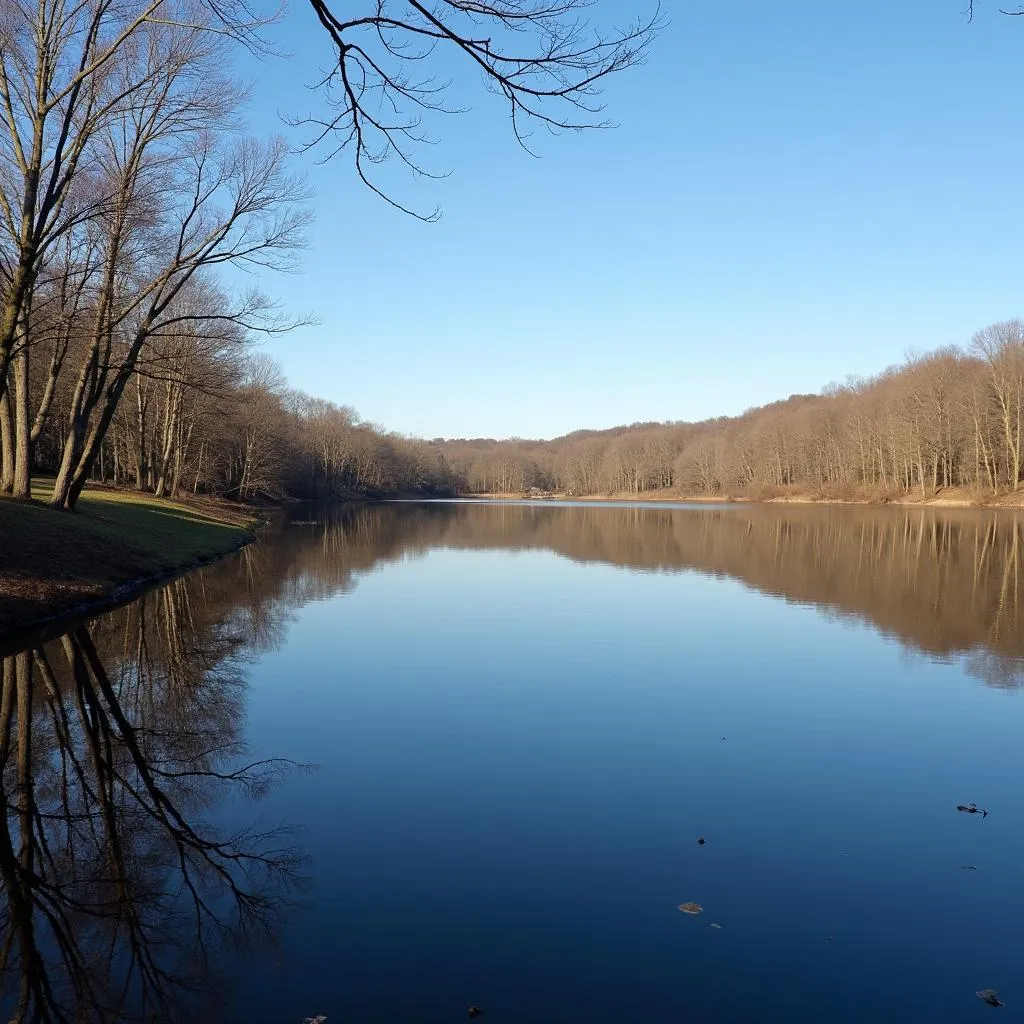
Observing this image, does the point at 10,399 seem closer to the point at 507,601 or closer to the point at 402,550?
the point at 507,601

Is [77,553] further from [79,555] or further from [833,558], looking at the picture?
[833,558]

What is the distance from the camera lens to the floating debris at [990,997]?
4621mm

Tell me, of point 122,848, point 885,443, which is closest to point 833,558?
point 122,848

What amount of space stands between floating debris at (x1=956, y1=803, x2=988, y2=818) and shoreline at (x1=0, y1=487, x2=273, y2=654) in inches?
520

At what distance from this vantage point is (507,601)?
69.3 feet

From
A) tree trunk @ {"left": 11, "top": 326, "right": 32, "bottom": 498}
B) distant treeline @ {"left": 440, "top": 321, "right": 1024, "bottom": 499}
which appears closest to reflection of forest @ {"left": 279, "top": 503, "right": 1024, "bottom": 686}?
tree trunk @ {"left": 11, "top": 326, "right": 32, "bottom": 498}

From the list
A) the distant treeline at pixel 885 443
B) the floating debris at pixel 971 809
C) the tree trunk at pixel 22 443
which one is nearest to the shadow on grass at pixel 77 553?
the tree trunk at pixel 22 443

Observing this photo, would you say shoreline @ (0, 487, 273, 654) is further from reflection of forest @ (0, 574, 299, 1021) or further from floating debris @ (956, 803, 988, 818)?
floating debris @ (956, 803, 988, 818)

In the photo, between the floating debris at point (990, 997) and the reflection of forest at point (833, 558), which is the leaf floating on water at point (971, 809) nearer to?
the floating debris at point (990, 997)

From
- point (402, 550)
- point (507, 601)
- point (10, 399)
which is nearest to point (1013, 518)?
point (402, 550)

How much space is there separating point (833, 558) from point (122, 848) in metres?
29.0

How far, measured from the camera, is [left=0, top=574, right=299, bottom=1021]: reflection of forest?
467 cm

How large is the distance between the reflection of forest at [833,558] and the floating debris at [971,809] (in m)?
5.49

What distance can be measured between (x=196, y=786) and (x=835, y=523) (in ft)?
173
